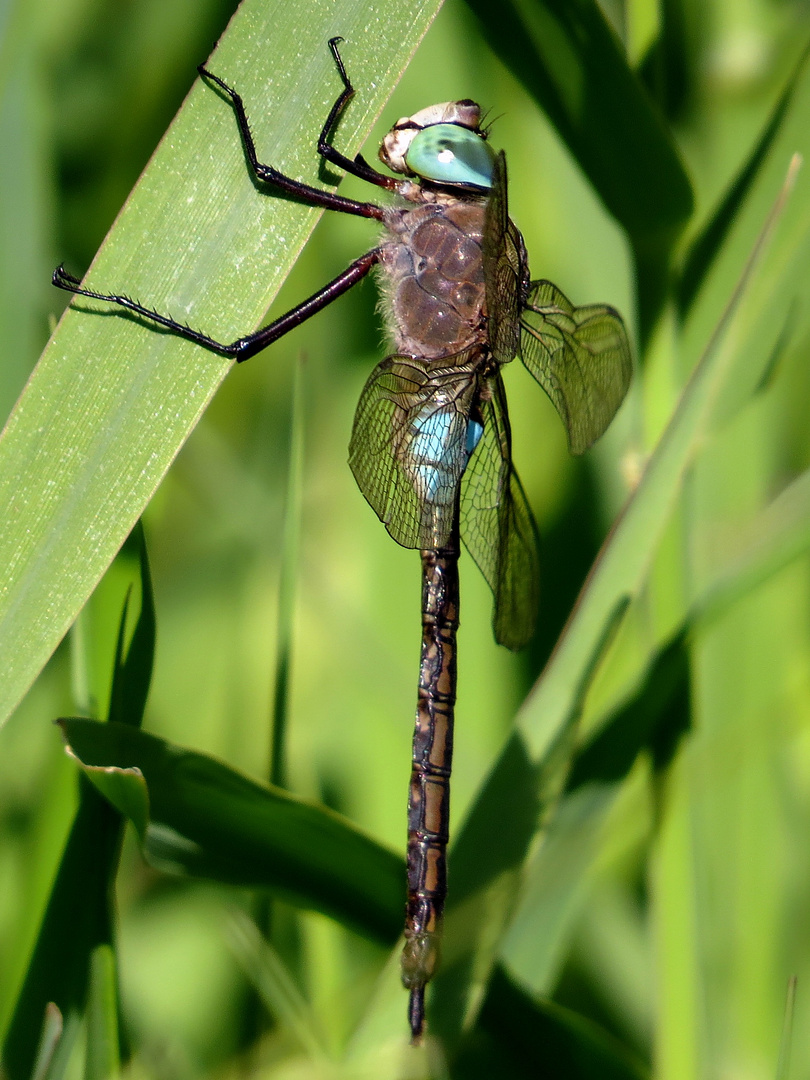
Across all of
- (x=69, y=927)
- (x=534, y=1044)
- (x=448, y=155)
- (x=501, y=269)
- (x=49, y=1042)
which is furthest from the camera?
(x=448, y=155)

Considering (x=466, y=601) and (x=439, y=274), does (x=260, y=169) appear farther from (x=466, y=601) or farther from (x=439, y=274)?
(x=466, y=601)

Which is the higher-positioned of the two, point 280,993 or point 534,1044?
point 534,1044

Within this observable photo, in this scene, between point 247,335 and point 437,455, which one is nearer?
point 247,335

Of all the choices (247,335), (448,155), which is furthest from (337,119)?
(448,155)

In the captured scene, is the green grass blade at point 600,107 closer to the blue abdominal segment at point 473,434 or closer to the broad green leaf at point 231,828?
the blue abdominal segment at point 473,434

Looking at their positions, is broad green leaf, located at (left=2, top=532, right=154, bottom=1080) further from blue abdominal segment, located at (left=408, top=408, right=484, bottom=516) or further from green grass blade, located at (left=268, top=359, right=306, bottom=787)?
blue abdominal segment, located at (left=408, top=408, right=484, bottom=516)

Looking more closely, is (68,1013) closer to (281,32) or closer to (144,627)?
(144,627)

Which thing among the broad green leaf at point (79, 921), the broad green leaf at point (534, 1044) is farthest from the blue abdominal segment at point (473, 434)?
the broad green leaf at point (534, 1044)
